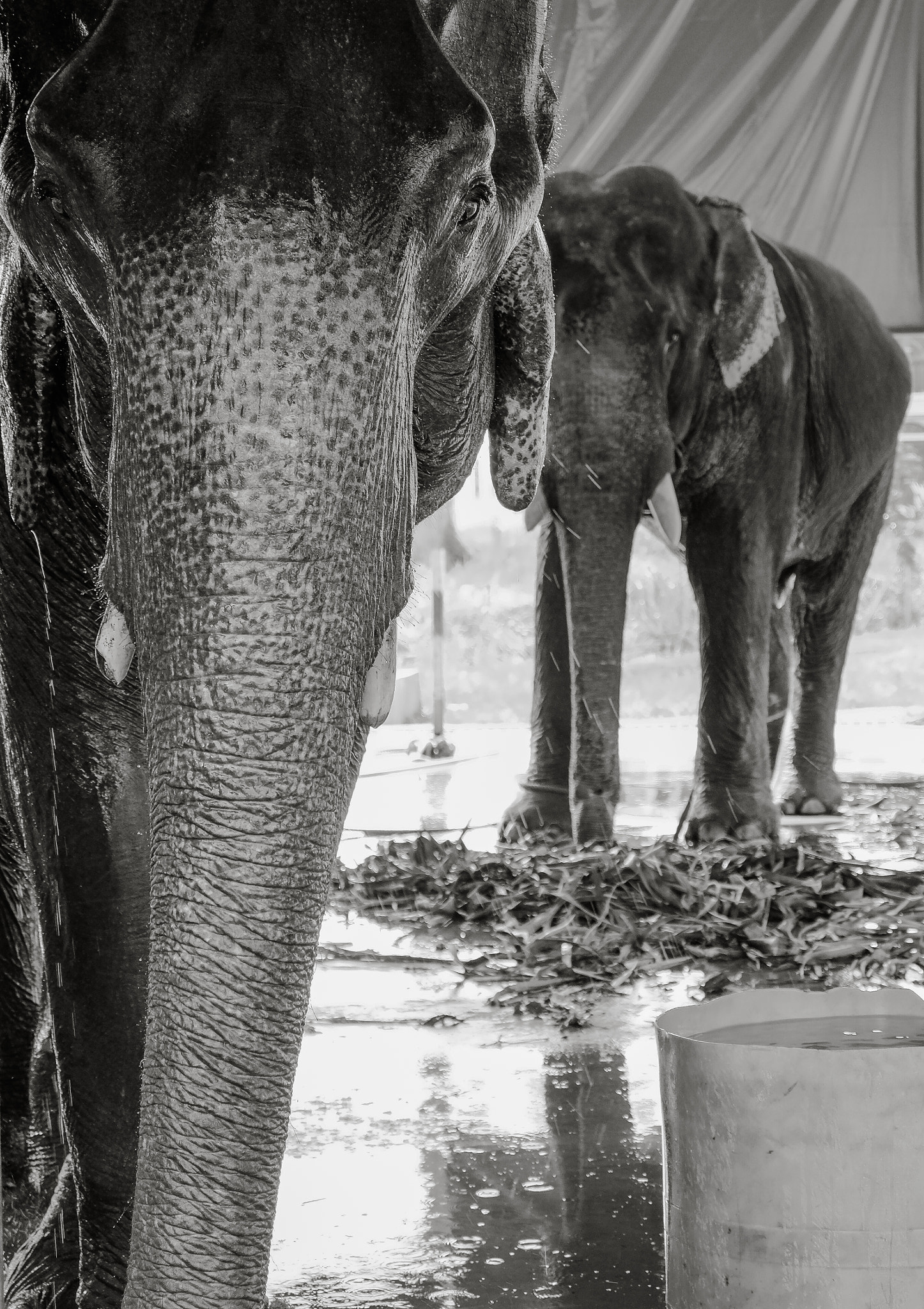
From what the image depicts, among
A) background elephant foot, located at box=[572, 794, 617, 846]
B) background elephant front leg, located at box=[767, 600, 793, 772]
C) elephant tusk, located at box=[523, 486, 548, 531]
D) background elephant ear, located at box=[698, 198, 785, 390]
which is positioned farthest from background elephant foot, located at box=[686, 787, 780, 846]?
background elephant front leg, located at box=[767, 600, 793, 772]

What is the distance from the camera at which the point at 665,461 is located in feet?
17.1

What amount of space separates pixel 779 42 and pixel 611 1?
0.52 meters

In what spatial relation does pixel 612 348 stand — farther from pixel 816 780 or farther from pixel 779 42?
pixel 816 780

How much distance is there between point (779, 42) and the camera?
16.3ft

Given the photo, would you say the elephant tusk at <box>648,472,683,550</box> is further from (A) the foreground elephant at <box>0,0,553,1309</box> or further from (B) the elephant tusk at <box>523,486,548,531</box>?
(A) the foreground elephant at <box>0,0,553,1309</box>

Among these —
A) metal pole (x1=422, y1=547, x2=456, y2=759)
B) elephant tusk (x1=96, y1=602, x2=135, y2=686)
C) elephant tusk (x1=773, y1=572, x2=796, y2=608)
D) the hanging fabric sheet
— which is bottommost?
metal pole (x1=422, y1=547, x2=456, y2=759)

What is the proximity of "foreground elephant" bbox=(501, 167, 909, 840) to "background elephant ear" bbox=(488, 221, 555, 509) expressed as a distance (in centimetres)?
215

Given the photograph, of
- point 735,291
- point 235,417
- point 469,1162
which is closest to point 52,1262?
point 469,1162

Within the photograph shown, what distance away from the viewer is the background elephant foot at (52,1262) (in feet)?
6.75

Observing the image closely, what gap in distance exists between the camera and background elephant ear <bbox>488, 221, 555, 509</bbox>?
2396 mm

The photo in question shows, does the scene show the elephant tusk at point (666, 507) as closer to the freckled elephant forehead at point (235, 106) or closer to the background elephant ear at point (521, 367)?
the background elephant ear at point (521, 367)

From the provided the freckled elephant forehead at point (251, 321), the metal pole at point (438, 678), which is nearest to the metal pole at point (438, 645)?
the metal pole at point (438, 678)

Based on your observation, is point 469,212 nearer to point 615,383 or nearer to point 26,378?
point 26,378

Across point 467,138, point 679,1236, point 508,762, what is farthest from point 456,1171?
point 508,762
